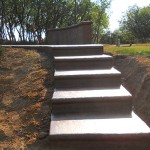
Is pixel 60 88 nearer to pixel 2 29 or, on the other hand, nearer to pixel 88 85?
pixel 88 85

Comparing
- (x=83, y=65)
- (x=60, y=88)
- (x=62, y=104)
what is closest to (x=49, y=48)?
(x=83, y=65)

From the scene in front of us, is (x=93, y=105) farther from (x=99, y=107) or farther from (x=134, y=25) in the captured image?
(x=134, y=25)

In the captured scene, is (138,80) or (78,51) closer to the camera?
(138,80)

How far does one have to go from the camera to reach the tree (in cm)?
6444

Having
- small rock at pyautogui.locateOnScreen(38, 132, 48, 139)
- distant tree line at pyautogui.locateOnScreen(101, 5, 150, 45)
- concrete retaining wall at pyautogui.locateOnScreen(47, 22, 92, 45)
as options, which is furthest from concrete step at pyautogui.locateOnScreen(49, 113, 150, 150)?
distant tree line at pyautogui.locateOnScreen(101, 5, 150, 45)

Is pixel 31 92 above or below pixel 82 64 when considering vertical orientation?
below

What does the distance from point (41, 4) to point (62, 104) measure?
3704cm

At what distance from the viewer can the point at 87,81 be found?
480 cm

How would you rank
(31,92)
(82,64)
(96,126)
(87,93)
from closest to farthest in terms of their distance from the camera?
(96,126) → (87,93) → (31,92) → (82,64)

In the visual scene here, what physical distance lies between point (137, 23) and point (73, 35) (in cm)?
5897

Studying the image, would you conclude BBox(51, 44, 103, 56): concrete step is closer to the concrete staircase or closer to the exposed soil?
the exposed soil

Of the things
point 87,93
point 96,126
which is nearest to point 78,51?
point 87,93

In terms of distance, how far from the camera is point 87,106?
161 inches

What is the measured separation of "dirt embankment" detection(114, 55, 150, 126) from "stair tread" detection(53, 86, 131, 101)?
0.96 metres
